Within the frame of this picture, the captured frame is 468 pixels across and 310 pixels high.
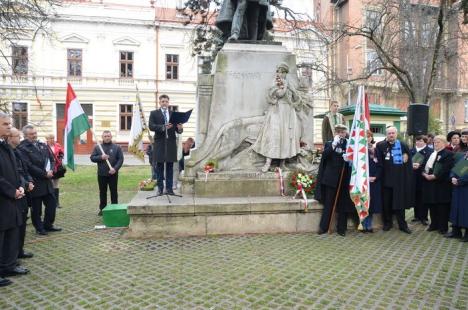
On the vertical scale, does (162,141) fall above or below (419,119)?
below

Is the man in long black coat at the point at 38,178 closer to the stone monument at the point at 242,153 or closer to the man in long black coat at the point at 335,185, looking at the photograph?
the stone monument at the point at 242,153

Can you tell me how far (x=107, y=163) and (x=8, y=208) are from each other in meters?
3.97

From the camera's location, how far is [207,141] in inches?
317

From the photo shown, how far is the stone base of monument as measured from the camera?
6602 millimetres

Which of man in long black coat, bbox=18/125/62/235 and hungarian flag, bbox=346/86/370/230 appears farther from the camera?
man in long black coat, bbox=18/125/62/235

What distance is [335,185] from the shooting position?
692 centimetres

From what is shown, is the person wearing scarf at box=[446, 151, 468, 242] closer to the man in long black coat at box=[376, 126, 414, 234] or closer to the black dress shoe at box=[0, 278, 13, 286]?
the man in long black coat at box=[376, 126, 414, 234]

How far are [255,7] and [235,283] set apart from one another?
6466 millimetres

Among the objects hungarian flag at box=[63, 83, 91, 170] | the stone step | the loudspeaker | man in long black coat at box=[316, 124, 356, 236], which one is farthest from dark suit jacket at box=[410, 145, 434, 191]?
hungarian flag at box=[63, 83, 91, 170]

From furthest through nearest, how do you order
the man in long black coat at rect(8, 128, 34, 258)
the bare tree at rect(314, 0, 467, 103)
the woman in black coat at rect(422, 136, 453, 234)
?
1. the bare tree at rect(314, 0, 467, 103)
2. the woman in black coat at rect(422, 136, 453, 234)
3. the man in long black coat at rect(8, 128, 34, 258)

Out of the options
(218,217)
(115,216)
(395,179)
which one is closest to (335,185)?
(395,179)

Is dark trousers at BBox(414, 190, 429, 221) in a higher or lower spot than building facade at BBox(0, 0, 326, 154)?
lower

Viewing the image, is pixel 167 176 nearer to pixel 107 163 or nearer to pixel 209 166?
pixel 209 166

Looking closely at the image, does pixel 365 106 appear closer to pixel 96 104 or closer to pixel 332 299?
pixel 332 299
